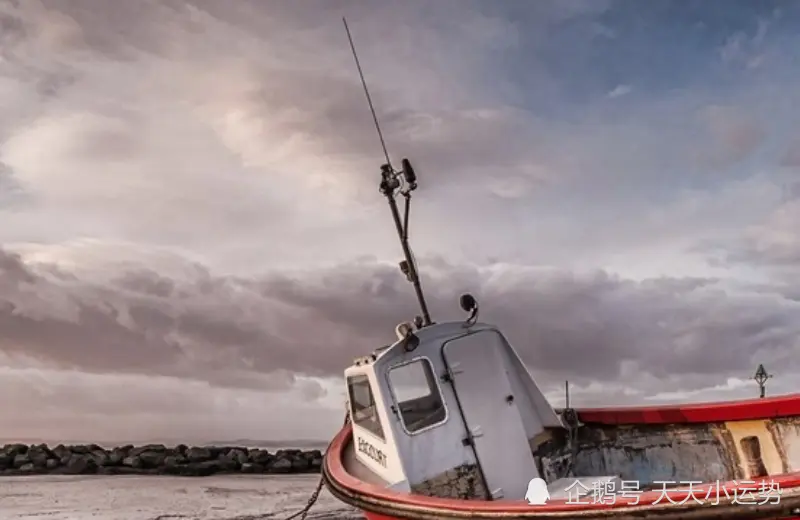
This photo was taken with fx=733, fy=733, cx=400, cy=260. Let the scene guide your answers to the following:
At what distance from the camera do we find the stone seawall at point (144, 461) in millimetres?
19984

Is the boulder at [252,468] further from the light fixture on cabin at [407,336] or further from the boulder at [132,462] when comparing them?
the light fixture on cabin at [407,336]

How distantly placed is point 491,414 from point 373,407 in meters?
1.37

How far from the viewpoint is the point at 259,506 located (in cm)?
1386

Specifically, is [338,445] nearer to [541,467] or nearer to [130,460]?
[541,467]

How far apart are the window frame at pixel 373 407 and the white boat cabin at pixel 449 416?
0.04ft

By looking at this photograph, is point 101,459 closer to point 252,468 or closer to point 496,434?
point 252,468

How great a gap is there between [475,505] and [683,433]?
3.75 m

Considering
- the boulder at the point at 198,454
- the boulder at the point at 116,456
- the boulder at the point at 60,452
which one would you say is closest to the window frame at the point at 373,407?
the boulder at the point at 198,454

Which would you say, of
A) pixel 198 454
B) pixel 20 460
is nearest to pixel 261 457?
pixel 198 454

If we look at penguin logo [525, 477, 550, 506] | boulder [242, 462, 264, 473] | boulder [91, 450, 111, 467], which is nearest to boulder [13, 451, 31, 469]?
boulder [91, 450, 111, 467]

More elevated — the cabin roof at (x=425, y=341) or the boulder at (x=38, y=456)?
the cabin roof at (x=425, y=341)

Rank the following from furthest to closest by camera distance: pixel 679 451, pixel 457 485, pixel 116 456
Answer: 1. pixel 116 456
2. pixel 679 451
3. pixel 457 485

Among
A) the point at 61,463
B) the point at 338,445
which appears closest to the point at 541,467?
the point at 338,445

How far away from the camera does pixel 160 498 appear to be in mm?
14828
